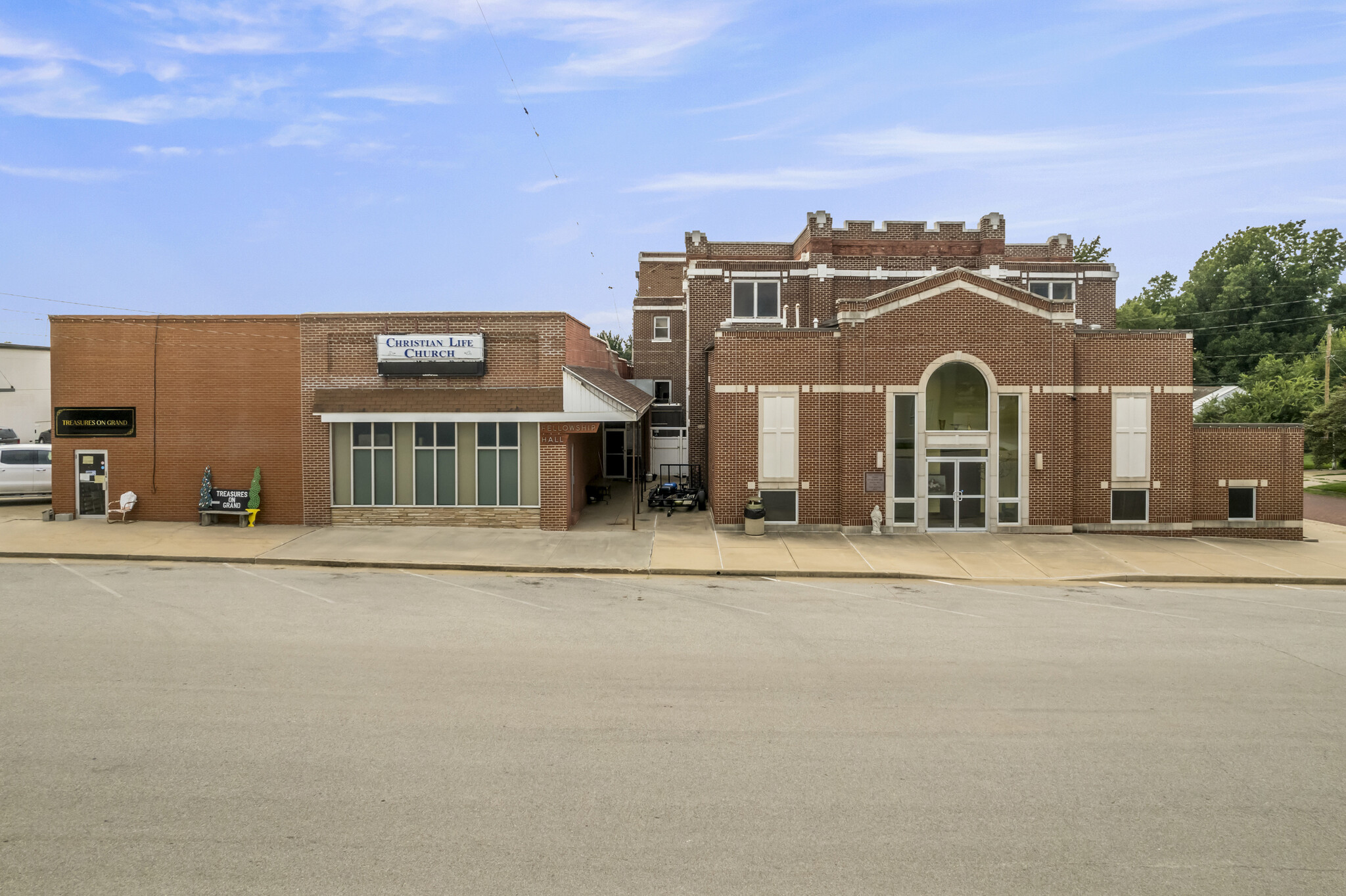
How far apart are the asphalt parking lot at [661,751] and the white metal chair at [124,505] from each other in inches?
378

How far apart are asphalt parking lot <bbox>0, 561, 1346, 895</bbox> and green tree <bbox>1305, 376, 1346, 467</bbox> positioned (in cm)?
3214

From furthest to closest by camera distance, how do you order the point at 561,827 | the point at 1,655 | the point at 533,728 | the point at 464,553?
the point at 464,553 < the point at 1,655 < the point at 533,728 < the point at 561,827

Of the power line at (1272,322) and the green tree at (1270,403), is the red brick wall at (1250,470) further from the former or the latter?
the power line at (1272,322)

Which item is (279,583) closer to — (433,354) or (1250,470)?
(433,354)

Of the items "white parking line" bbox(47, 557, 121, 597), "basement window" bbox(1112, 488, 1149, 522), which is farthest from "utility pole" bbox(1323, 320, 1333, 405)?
"white parking line" bbox(47, 557, 121, 597)

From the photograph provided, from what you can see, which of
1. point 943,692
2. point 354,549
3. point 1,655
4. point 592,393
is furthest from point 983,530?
point 1,655

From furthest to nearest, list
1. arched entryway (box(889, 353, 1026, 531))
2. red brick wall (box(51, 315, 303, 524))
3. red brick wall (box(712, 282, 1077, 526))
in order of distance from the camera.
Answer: red brick wall (box(51, 315, 303, 524)), arched entryway (box(889, 353, 1026, 531)), red brick wall (box(712, 282, 1077, 526))

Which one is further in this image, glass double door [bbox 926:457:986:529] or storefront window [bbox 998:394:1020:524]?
glass double door [bbox 926:457:986:529]

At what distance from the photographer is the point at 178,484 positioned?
22.0 metres

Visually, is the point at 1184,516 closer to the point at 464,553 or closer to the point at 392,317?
the point at 464,553

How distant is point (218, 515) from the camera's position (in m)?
21.8

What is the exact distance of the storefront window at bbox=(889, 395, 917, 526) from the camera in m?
21.5

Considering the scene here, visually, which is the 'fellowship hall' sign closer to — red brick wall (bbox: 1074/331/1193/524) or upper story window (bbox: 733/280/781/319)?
upper story window (bbox: 733/280/781/319)

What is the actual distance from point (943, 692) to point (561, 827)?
5005 millimetres
